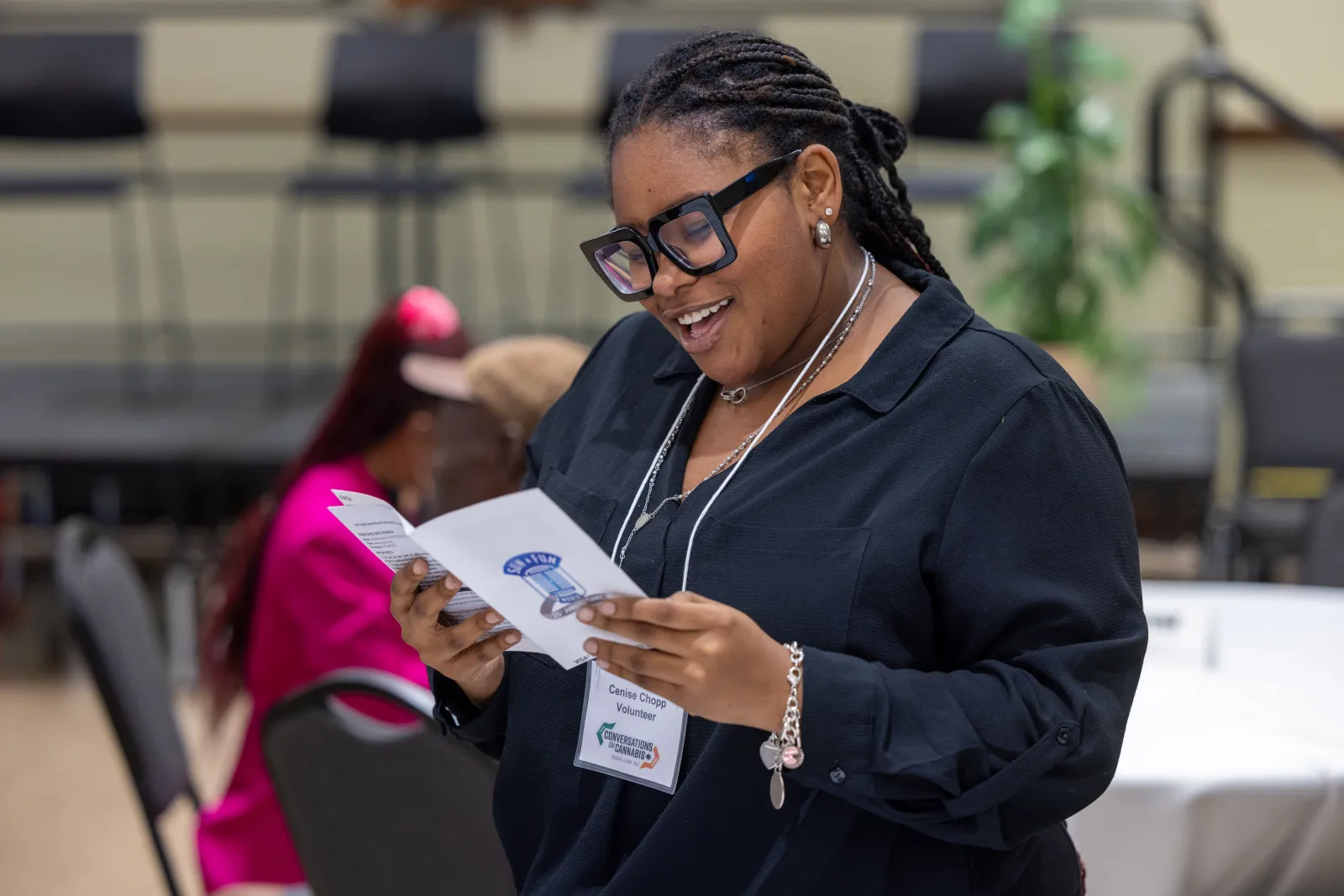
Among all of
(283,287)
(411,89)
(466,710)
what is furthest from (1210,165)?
(466,710)

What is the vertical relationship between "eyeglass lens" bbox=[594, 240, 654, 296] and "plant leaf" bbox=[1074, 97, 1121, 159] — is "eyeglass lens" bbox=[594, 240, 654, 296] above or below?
above

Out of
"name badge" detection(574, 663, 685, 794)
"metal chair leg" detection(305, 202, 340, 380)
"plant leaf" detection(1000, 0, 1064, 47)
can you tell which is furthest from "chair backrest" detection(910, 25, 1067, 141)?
"name badge" detection(574, 663, 685, 794)

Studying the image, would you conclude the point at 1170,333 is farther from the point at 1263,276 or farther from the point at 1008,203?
the point at 1008,203

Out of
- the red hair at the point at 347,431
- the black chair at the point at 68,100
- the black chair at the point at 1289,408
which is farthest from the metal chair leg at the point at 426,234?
the red hair at the point at 347,431

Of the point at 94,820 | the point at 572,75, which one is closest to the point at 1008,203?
the point at 572,75

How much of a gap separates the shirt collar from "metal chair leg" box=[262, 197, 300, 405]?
19.6ft

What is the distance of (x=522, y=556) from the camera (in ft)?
3.69

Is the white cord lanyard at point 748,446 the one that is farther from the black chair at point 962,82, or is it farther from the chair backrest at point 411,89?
the chair backrest at point 411,89

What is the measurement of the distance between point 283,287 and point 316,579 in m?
5.07

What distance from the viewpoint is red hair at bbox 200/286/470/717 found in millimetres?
2533

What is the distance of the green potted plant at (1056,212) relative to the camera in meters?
4.89

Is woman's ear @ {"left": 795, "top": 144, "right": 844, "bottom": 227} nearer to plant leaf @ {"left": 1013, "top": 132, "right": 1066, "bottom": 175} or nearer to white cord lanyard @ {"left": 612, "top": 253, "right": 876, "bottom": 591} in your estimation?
white cord lanyard @ {"left": 612, "top": 253, "right": 876, "bottom": 591}

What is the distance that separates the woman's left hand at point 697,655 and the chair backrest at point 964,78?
507 centimetres

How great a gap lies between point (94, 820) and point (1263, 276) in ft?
17.3
